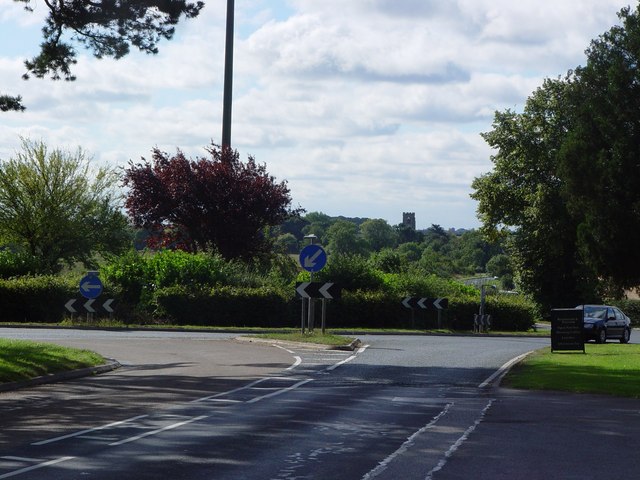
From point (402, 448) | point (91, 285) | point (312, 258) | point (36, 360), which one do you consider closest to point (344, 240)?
point (91, 285)

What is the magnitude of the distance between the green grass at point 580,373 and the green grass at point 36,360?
28.1 ft

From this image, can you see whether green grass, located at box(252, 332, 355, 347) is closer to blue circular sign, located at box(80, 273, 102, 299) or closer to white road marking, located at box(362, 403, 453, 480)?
blue circular sign, located at box(80, 273, 102, 299)

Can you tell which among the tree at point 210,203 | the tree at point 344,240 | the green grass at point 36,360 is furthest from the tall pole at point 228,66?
the tree at point 344,240

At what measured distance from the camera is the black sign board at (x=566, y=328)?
3003 cm

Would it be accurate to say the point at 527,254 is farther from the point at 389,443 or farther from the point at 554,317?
the point at 389,443

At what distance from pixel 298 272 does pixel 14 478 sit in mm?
47757

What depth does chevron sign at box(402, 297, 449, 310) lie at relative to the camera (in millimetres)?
47944

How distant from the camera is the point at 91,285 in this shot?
37188 millimetres

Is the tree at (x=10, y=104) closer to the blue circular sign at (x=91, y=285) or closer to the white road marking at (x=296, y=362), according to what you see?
the white road marking at (x=296, y=362)

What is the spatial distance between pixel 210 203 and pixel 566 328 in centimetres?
2662

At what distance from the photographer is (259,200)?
176 ft

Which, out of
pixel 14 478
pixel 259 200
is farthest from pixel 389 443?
pixel 259 200

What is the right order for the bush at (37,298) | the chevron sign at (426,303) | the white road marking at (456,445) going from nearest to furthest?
the white road marking at (456,445) < the bush at (37,298) < the chevron sign at (426,303)

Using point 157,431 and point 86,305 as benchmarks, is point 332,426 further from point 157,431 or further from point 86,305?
point 86,305
